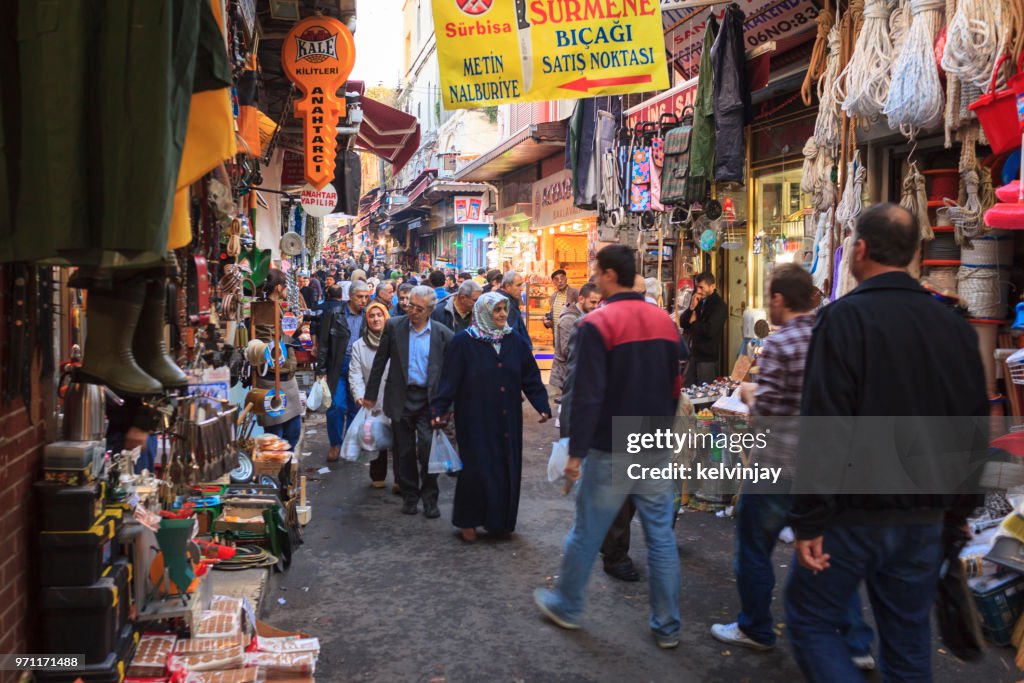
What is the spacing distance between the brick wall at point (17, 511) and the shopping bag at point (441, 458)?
4212mm

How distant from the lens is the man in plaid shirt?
14.2ft

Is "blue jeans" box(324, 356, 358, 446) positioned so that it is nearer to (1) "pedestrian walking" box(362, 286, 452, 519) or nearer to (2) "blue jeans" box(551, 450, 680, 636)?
(1) "pedestrian walking" box(362, 286, 452, 519)

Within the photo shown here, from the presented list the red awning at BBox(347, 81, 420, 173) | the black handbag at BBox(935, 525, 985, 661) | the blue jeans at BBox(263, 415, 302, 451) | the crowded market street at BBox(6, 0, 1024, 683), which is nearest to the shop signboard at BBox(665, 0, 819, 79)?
the crowded market street at BBox(6, 0, 1024, 683)

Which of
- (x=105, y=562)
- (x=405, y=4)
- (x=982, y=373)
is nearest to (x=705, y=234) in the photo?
(x=982, y=373)

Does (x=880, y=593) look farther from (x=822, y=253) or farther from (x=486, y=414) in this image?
(x=822, y=253)

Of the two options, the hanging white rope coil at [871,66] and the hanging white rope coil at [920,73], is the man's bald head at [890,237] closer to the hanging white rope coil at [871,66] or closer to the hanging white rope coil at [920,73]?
the hanging white rope coil at [920,73]

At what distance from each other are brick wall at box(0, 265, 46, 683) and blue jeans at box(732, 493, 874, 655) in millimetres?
3204

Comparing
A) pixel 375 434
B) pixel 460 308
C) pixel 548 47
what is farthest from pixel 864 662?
pixel 460 308

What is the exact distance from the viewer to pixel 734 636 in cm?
469

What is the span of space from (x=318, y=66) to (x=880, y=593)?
7212mm

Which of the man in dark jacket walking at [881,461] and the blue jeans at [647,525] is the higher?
the man in dark jacket walking at [881,461]

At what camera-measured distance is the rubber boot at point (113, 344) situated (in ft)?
9.02

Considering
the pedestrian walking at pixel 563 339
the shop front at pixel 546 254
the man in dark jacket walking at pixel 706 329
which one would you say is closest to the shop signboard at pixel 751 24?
the man in dark jacket walking at pixel 706 329

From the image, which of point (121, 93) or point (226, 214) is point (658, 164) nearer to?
point (226, 214)
